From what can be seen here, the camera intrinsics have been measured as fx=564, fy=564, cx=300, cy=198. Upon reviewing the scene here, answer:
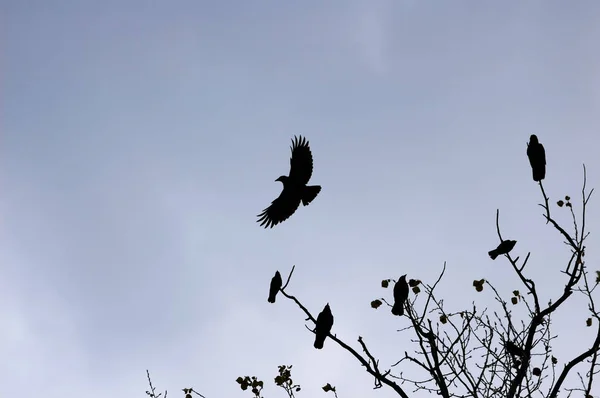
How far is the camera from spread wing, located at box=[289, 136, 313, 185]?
974 cm

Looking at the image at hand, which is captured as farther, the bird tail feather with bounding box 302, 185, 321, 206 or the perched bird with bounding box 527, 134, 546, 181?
the bird tail feather with bounding box 302, 185, 321, 206

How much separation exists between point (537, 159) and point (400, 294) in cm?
221

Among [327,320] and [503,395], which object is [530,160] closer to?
[503,395]

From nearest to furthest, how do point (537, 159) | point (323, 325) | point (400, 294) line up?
point (323, 325) → point (400, 294) → point (537, 159)

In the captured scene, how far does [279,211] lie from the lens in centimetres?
1052

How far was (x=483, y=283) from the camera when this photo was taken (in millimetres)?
5820

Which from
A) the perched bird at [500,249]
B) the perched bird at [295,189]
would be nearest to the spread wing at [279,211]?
the perched bird at [295,189]

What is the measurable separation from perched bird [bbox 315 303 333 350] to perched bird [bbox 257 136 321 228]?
14.8 feet

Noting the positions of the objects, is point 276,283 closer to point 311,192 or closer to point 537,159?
point 537,159

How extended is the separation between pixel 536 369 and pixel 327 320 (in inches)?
89.0

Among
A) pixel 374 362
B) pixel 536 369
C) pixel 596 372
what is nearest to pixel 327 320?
pixel 374 362

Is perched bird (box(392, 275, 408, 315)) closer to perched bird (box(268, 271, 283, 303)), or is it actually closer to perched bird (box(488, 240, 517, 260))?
perched bird (box(488, 240, 517, 260))

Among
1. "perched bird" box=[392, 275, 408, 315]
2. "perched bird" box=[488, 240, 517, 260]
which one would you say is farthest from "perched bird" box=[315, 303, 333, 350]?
"perched bird" box=[488, 240, 517, 260]

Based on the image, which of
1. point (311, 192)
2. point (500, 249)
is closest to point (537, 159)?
point (500, 249)
